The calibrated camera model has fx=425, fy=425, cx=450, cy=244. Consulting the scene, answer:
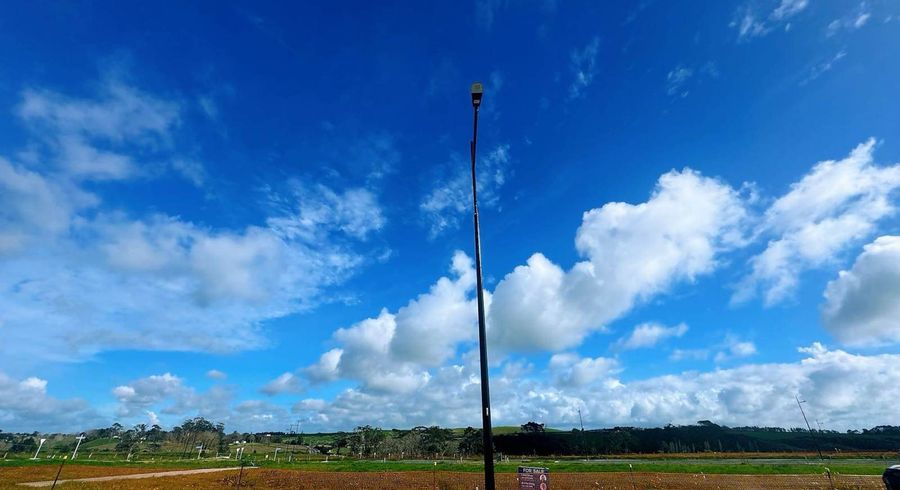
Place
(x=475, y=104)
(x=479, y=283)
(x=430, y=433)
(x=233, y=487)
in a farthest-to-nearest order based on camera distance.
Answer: (x=430, y=433)
(x=233, y=487)
(x=475, y=104)
(x=479, y=283)

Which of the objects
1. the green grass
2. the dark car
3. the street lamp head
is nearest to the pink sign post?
the street lamp head

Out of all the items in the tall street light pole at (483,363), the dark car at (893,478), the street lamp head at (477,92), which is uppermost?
the street lamp head at (477,92)

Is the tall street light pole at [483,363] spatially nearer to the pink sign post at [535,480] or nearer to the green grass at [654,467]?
the pink sign post at [535,480]

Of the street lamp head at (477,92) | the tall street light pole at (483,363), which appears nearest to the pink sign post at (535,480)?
the tall street light pole at (483,363)

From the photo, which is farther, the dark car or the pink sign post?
the dark car

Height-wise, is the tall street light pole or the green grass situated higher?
the tall street light pole

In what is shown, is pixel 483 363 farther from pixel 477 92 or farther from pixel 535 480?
pixel 477 92

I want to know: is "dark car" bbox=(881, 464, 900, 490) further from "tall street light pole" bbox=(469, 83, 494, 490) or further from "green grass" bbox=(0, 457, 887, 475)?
"green grass" bbox=(0, 457, 887, 475)

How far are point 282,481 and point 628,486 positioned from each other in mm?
32808

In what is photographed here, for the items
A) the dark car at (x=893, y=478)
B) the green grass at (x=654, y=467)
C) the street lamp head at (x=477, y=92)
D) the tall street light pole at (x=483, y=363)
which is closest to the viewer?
the tall street light pole at (x=483, y=363)

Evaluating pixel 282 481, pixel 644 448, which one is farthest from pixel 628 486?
pixel 644 448

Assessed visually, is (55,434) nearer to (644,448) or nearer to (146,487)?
(146,487)

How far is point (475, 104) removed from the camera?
1023cm

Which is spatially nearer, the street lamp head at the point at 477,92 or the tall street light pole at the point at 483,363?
the tall street light pole at the point at 483,363
